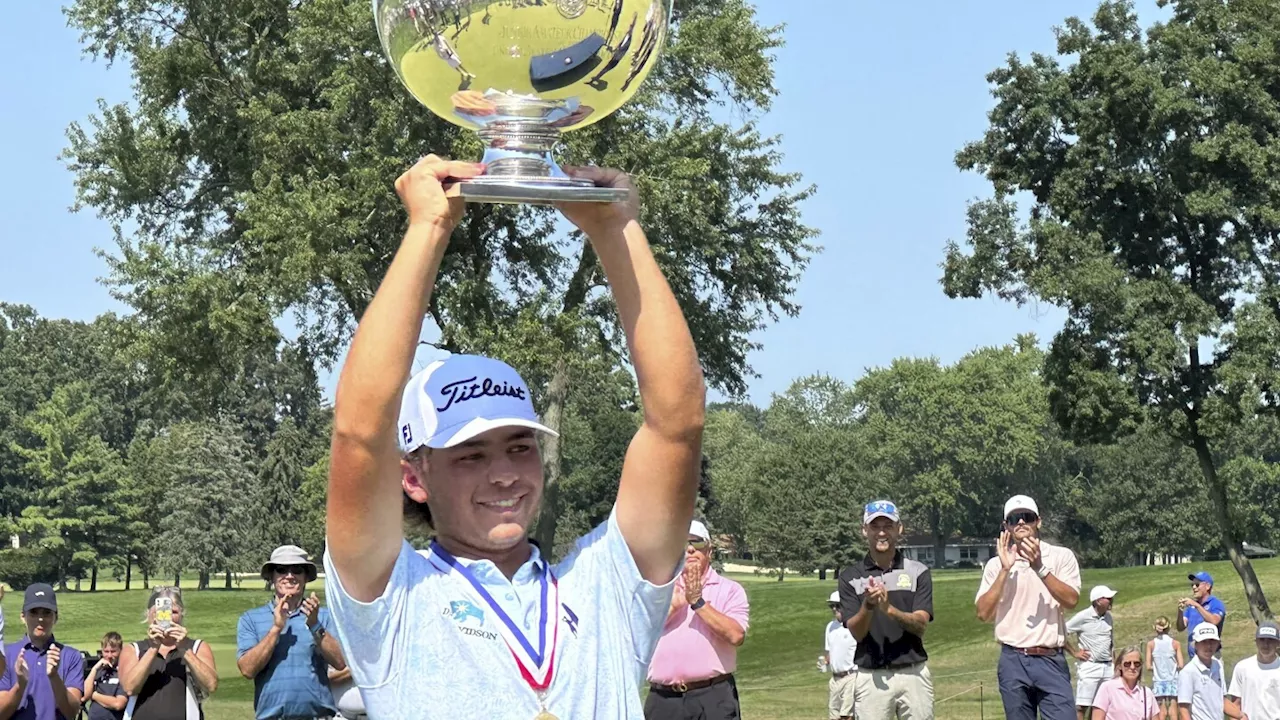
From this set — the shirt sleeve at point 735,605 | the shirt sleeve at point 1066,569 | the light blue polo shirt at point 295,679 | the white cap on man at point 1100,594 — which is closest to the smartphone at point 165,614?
the light blue polo shirt at point 295,679

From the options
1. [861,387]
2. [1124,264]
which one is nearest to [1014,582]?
[1124,264]

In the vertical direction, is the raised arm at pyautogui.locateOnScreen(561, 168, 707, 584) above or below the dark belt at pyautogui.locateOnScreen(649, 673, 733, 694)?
above

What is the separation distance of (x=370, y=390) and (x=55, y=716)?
31.2ft

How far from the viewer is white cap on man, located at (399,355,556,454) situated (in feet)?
10.4

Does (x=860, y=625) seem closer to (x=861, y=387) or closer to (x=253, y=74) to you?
(x=253, y=74)

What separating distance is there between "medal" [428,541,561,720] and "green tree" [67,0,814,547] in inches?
989

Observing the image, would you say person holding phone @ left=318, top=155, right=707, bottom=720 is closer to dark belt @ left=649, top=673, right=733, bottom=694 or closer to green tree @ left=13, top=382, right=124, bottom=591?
dark belt @ left=649, top=673, right=733, bottom=694

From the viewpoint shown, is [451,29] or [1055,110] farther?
[1055,110]

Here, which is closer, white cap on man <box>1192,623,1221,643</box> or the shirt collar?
the shirt collar

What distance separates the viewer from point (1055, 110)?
3984 cm

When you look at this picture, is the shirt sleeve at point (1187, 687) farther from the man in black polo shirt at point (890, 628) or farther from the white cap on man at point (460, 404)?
the white cap on man at point (460, 404)

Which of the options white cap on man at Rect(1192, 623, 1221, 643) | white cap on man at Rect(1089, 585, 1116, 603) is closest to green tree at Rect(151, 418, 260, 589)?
white cap on man at Rect(1089, 585, 1116, 603)

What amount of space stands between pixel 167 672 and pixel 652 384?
8904 millimetres

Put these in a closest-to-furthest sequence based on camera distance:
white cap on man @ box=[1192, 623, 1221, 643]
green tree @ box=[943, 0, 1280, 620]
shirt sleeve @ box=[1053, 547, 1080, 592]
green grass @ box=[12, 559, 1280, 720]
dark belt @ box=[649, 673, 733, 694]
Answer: dark belt @ box=[649, 673, 733, 694] → shirt sleeve @ box=[1053, 547, 1080, 592] → white cap on man @ box=[1192, 623, 1221, 643] → green grass @ box=[12, 559, 1280, 720] → green tree @ box=[943, 0, 1280, 620]
